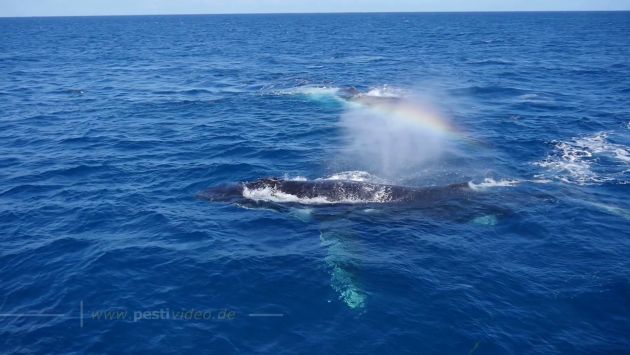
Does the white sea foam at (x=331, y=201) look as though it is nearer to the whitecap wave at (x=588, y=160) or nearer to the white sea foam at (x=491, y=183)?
the white sea foam at (x=491, y=183)

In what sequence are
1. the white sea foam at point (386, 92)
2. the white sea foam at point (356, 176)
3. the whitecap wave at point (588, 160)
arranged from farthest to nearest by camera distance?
the white sea foam at point (386, 92)
the whitecap wave at point (588, 160)
the white sea foam at point (356, 176)

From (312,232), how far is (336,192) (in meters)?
5.14

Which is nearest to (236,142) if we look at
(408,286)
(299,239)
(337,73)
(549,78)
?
(299,239)

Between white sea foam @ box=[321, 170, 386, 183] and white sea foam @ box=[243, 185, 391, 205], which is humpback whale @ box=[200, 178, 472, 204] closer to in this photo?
white sea foam @ box=[243, 185, 391, 205]

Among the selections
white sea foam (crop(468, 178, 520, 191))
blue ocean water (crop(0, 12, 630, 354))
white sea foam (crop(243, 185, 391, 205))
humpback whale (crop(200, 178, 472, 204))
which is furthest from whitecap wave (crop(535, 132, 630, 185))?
white sea foam (crop(243, 185, 391, 205))

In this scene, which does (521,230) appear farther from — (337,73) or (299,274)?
(337,73)

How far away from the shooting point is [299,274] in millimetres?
26812

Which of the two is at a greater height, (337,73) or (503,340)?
(337,73)

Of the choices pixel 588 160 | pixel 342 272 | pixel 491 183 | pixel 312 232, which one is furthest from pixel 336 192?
pixel 588 160

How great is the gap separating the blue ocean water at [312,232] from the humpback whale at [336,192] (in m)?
0.98

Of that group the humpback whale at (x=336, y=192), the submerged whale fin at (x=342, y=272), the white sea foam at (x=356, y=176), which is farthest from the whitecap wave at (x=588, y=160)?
the submerged whale fin at (x=342, y=272)

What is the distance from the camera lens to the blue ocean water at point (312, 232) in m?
22.5

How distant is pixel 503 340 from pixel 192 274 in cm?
1664

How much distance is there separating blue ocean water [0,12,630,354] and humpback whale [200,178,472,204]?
0.98 meters
